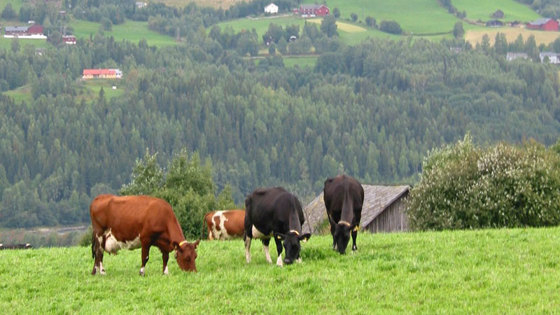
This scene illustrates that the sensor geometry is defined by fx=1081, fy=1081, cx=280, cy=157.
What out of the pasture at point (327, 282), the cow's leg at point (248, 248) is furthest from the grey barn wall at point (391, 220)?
the cow's leg at point (248, 248)

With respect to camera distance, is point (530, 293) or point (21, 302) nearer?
point (530, 293)

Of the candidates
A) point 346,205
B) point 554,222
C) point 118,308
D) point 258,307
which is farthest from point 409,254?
point 554,222

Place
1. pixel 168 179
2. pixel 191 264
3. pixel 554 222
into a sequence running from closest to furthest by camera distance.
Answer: pixel 191 264, pixel 554 222, pixel 168 179

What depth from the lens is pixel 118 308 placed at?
23.1m

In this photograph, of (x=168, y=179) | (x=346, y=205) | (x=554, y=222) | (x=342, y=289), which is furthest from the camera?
(x=168, y=179)

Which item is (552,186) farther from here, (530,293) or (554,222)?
(530,293)

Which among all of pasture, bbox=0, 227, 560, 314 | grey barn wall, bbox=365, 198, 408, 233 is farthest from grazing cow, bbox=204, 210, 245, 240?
grey barn wall, bbox=365, 198, 408, 233

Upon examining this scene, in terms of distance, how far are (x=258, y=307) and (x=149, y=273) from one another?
5561 millimetres

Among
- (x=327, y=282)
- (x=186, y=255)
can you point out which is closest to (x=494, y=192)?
(x=186, y=255)

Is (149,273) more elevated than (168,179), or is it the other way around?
(149,273)

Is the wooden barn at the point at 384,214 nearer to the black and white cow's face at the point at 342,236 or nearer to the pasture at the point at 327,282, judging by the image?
the pasture at the point at 327,282

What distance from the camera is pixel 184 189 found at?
291 feet

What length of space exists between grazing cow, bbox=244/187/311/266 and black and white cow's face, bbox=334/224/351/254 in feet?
3.39

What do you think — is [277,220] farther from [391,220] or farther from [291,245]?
[391,220]
